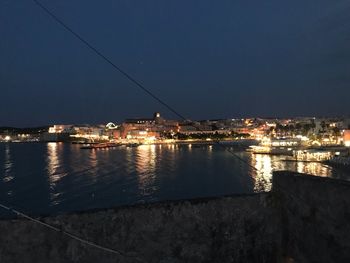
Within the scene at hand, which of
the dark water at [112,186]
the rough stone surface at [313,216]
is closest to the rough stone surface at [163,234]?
the rough stone surface at [313,216]

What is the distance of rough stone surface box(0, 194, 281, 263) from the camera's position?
2.61 m

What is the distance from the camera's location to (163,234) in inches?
117

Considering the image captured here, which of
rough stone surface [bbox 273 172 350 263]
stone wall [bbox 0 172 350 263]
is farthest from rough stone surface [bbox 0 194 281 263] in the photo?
rough stone surface [bbox 273 172 350 263]

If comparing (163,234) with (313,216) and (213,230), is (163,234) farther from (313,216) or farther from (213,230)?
(313,216)

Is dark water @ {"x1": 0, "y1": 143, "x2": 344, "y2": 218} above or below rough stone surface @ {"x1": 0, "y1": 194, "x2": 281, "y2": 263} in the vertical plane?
below

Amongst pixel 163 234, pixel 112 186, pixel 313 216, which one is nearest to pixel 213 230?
pixel 163 234

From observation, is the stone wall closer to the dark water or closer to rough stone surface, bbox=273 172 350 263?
rough stone surface, bbox=273 172 350 263

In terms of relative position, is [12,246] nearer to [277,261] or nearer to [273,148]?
[277,261]

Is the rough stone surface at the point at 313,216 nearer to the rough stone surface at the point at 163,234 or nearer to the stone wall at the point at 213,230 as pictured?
the stone wall at the point at 213,230

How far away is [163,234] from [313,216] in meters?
1.11

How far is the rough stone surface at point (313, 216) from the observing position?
9.10 ft

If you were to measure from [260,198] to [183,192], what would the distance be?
22373 mm

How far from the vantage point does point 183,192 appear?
25453 millimetres

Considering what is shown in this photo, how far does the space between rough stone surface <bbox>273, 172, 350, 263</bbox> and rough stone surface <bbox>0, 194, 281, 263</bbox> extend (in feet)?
0.40
